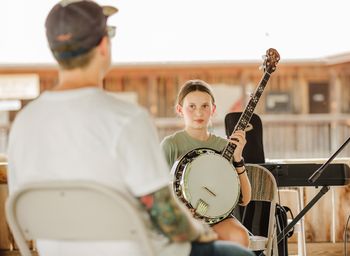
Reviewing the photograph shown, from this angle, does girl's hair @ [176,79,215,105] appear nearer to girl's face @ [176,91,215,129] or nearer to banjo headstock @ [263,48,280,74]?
girl's face @ [176,91,215,129]

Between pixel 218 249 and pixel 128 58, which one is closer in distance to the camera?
pixel 218 249

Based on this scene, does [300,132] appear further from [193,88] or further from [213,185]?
[213,185]

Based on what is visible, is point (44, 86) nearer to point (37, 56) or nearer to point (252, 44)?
point (37, 56)

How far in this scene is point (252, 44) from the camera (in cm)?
597

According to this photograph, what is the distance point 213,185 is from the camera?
249 cm

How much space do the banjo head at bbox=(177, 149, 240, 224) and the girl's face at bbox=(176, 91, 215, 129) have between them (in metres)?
0.30

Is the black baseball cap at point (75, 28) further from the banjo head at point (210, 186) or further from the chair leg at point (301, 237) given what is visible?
the chair leg at point (301, 237)

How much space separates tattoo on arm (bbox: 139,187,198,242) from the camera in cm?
138

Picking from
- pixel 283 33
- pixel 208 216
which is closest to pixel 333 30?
pixel 283 33

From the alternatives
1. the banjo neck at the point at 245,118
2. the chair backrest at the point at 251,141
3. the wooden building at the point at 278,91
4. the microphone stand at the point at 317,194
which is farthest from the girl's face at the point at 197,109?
the wooden building at the point at 278,91

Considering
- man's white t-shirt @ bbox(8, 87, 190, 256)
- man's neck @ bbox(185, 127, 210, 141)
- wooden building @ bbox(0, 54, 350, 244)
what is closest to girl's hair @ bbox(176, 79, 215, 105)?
man's neck @ bbox(185, 127, 210, 141)

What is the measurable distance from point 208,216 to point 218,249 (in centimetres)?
92

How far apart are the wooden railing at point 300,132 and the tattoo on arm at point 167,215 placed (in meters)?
5.00

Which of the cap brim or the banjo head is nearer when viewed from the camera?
the cap brim
